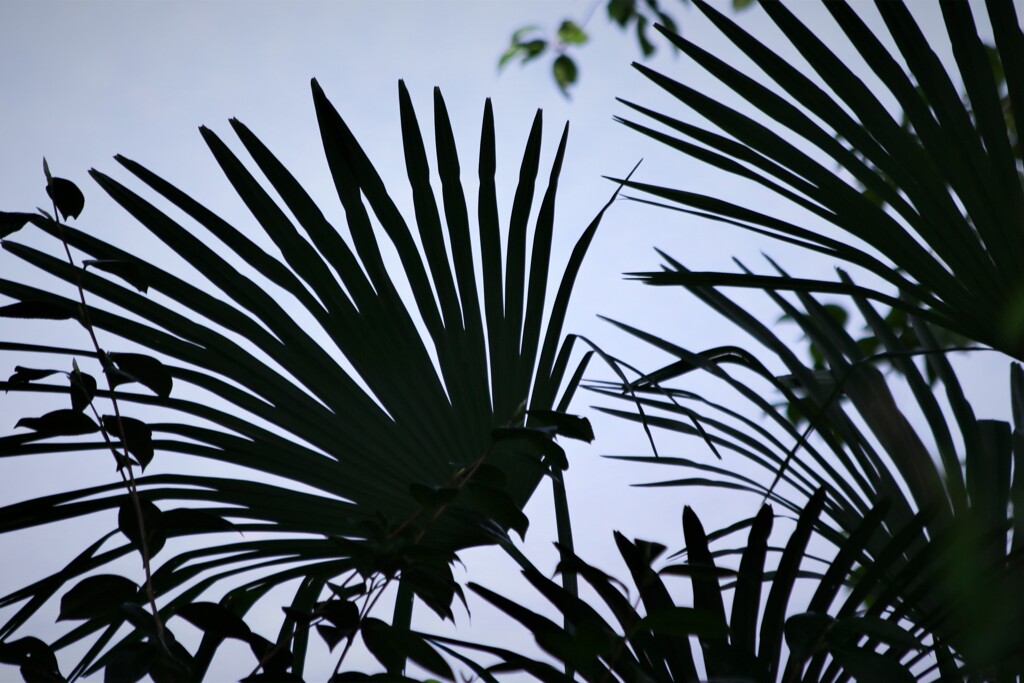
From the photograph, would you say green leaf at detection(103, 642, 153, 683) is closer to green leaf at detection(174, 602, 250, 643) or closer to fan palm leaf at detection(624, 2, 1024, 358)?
green leaf at detection(174, 602, 250, 643)

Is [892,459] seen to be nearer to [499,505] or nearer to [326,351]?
[499,505]

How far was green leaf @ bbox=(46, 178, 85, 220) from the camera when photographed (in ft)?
2.56

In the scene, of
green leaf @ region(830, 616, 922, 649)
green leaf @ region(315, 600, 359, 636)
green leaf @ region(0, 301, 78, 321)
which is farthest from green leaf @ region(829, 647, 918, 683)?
green leaf @ region(0, 301, 78, 321)

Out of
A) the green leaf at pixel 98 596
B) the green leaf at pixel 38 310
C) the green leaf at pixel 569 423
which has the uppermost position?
the green leaf at pixel 38 310

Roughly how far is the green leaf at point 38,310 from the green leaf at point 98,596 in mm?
273

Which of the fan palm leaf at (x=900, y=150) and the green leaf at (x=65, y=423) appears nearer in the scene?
the green leaf at (x=65, y=423)

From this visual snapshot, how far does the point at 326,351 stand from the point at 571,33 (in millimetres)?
1427

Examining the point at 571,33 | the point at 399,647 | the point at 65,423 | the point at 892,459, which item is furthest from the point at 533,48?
the point at 399,647

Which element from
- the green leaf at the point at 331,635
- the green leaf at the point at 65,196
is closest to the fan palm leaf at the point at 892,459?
the green leaf at the point at 331,635

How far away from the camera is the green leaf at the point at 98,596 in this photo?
2.18 ft

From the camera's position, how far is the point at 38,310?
29.5 inches

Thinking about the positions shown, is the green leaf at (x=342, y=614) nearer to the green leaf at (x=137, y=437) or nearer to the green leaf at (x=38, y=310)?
the green leaf at (x=137, y=437)

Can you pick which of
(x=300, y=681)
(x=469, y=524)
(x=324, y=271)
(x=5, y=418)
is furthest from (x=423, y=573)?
(x=5, y=418)

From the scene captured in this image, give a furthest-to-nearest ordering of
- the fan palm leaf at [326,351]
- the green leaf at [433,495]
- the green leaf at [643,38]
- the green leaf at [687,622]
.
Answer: the green leaf at [643,38], the fan palm leaf at [326,351], the green leaf at [433,495], the green leaf at [687,622]
